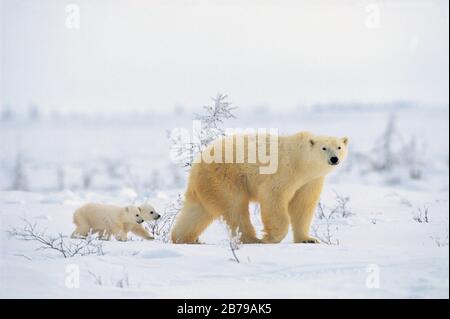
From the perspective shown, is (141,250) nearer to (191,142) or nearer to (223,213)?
(223,213)

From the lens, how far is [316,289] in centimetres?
376

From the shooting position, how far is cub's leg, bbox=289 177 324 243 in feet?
20.2

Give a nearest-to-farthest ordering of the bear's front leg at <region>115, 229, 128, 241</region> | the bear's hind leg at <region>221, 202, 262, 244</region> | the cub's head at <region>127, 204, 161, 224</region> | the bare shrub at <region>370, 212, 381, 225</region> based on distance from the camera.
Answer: the bear's hind leg at <region>221, 202, 262, 244</region>, the bear's front leg at <region>115, 229, 128, 241</region>, the bare shrub at <region>370, 212, 381, 225</region>, the cub's head at <region>127, 204, 161, 224</region>

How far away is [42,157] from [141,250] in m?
21.0

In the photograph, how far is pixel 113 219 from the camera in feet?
23.4

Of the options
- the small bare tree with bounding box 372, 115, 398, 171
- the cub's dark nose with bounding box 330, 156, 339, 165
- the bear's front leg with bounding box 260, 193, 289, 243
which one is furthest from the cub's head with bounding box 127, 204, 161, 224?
the small bare tree with bounding box 372, 115, 398, 171

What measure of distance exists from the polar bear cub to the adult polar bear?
0.93 meters

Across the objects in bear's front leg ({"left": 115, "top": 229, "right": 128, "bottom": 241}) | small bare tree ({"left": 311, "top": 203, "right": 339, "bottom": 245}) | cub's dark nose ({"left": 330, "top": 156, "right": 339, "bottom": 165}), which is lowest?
bear's front leg ({"left": 115, "top": 229, "right": 128, "bottom": 241})

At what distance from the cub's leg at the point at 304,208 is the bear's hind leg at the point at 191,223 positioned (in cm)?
90

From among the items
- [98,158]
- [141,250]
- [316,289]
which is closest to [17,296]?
[141,250]

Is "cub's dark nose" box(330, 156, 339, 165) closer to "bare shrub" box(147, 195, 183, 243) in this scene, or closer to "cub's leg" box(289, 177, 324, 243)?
"cub's leg" box(289, 177, 324, 243)

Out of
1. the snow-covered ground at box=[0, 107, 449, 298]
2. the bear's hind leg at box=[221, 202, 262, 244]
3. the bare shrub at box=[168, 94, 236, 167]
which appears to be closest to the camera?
the snow-covered ground at box=[0, 107, 449, 298]

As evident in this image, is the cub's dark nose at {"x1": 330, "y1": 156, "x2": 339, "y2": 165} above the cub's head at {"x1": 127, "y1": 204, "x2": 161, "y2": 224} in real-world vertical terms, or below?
above

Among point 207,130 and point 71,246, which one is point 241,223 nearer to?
point 71,246
